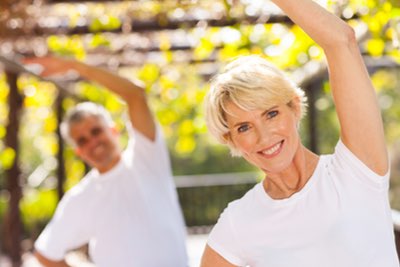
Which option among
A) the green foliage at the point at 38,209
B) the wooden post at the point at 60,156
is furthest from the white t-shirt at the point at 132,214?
the green foliage at the point at 38,209

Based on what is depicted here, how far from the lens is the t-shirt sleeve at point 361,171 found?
82.1 inches

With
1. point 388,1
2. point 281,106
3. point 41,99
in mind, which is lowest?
point 41,99

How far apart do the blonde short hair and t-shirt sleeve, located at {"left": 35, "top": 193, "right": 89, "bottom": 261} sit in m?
1.74

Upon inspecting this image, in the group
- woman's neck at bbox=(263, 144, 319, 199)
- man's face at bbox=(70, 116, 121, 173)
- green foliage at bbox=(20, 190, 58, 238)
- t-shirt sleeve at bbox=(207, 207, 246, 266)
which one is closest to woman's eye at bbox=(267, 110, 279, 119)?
woman's neck at bbox=(263, 144, 319, 199)

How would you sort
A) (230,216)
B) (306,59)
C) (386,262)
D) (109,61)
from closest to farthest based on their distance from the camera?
(386,262)
(230,216)
(306,59)
(109,61)

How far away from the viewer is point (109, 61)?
22.9ft

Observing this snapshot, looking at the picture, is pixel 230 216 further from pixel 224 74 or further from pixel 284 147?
pixel 224 74

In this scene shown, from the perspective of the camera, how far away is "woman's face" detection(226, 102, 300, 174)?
2168 millimetres

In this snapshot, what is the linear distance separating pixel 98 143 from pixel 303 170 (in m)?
1.83

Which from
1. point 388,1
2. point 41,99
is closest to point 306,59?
point 388,1

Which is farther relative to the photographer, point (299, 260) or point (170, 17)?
point (170, 17)

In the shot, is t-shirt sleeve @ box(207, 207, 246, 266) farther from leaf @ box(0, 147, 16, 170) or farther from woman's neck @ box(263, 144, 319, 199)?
leaf @ box(0, 147, 16, 170)

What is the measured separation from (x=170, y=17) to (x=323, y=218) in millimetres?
2911

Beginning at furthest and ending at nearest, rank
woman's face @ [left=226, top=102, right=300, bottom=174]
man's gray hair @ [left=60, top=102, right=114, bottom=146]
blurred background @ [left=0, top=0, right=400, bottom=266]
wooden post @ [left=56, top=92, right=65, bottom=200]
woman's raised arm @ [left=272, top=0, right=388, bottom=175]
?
1. wooden post @ [left=56, top=92, right=65, bottom=200]
2. blurred background @ [left=0, top=0, right=400, bottom=266]
3. man's gray hair @ [left=60, top=102, right=114, bottom=146]
4. woman's face @ [left=226, top=102, right=300, bottom=174]
5. woman's raised arm @ [left=272, top=0, right=388, bottom=175]
